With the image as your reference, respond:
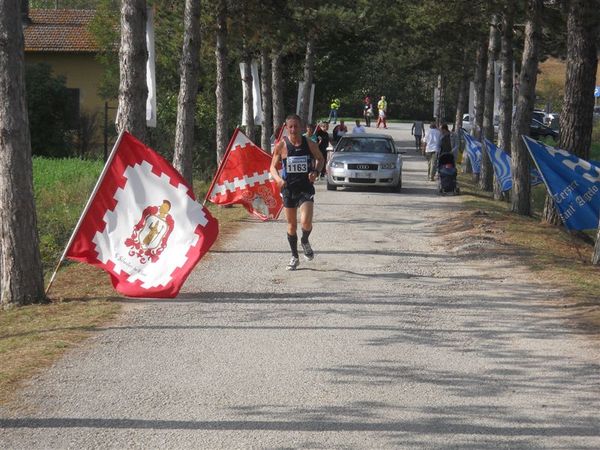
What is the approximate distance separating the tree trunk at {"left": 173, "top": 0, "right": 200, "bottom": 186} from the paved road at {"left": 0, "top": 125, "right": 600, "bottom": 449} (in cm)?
613

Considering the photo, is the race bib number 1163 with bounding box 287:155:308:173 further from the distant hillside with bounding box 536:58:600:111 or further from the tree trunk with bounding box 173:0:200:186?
the distant hillside with bounding box 536:58:600:111

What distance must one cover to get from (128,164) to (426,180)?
2269cm

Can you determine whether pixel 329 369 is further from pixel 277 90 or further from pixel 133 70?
pixel 277 90

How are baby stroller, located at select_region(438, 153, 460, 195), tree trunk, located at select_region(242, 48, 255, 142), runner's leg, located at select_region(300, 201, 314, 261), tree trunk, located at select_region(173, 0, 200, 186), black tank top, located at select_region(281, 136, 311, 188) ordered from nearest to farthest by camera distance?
1. black tank top, located at select_region(281, 136, 311, 188)
2. runner's leg, located at select_region(300, 201, 314, 261)
3. tree trunk, located at select_region(173, 0, 200, 186)
4. tree trunk, located at select_region(242, 48, 255, 142)
5. baby stroller, located at select_region(438, 153, 460, 195)

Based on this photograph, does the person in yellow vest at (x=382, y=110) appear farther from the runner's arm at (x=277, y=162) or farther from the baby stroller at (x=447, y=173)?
the runner's arm at (x=277, y=162)

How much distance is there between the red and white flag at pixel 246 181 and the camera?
18766 millimetres

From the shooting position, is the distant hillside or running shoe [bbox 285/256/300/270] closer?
running shoe [bbox 285/256/300/270]

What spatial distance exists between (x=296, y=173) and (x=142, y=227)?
2.80 meters

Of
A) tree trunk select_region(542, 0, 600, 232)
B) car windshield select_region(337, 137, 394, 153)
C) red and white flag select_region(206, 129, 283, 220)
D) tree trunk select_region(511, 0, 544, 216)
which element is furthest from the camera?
car windshield select_region(337, 137, 394, 153)

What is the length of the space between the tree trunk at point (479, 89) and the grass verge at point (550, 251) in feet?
42.3

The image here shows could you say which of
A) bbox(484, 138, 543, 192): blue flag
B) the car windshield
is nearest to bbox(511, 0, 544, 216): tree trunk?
bbox(484, 138, 543, 192): blue flag

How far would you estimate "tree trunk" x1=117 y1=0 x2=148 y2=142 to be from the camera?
43.9 ft

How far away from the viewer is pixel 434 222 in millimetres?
19969

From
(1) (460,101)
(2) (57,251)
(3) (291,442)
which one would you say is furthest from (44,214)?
(1) (460,101)
